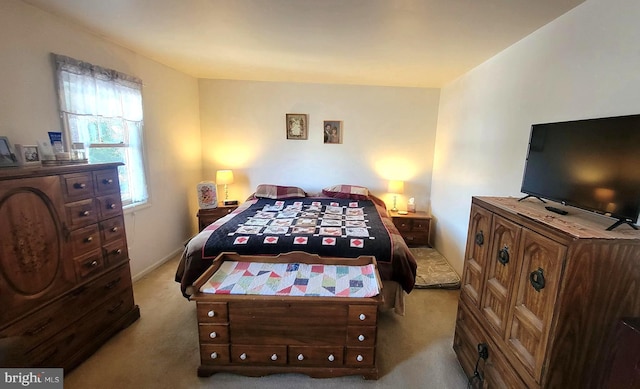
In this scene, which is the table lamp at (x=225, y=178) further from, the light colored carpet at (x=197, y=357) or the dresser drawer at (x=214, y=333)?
the dresser drawer at (x=214, y=333)

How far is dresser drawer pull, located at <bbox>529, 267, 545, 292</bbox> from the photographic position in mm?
1139

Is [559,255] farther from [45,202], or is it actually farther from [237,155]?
[237,155]

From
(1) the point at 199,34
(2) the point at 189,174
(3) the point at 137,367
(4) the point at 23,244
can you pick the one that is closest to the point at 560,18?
(1) the point at 199,34

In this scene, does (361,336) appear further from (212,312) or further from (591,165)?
(591,165)

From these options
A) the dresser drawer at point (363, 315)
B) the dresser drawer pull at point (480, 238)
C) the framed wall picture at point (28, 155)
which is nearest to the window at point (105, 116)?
the framed wall picture at point (28, 155)

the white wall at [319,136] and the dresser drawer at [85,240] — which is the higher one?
the white wall at [319,136]

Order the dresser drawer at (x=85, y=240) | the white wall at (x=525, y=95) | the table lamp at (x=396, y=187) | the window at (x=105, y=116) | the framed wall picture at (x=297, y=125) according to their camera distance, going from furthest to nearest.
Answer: the framed wall picture at (x=297, y=125), the table lamp at (x=396, y=187), the window at (x=105, y=116), the dresser drawer at (x=85, y=240), the white wall at (x=525, y=95)

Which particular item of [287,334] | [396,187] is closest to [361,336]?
[287,334]

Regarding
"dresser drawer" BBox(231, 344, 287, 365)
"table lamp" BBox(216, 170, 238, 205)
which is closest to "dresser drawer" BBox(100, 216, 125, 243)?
"dresser drawer" BBox(231, 344, 287, 365)

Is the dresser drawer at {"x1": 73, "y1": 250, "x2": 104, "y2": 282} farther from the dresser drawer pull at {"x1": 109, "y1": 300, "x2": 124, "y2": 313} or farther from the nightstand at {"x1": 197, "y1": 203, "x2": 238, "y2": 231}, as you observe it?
the nightstand at {"x1": 197, "y1": 203, "x2": 238, "y2": 231}

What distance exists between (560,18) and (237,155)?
12.5 feet

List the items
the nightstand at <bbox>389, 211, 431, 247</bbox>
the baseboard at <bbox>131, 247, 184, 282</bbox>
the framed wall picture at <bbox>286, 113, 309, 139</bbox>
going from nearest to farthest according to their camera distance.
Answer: the baseboard at <bbox>131, 247, 184, 282</bbox> < the nightstand at <bbox>389, 211, 431, 247</bbox> < the framed wall picture at <bbox>286, 113, 309, 139</bbox>

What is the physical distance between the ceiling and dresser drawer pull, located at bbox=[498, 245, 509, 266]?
145 cm

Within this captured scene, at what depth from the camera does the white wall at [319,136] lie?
3963 mm
